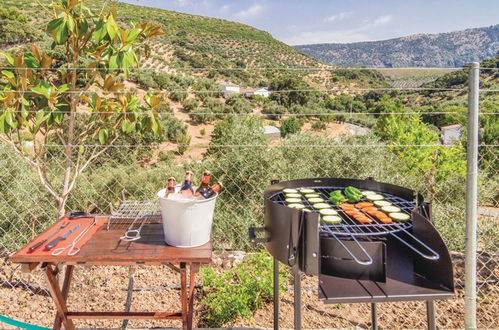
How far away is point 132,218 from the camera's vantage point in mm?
1701

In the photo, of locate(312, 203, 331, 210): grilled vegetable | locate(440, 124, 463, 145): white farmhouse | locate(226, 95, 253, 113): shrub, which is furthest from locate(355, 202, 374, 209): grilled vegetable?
locate(226, 95, 253, 113): shrub

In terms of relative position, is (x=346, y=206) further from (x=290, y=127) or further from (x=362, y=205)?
(x=290, y=127)

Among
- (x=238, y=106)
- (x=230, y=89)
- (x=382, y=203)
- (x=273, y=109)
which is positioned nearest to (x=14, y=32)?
(x=230, y=89)

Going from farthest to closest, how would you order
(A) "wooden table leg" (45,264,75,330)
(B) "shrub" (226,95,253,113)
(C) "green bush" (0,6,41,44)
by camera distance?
(C) "green bush" (0,6,41,44)
(B) "shrub" (226,95,253,113)
(A) "wooden table leg" (45,264,75,330)

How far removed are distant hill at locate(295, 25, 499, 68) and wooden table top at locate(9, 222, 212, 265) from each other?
49.6 metres

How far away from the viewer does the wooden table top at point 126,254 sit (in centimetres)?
127

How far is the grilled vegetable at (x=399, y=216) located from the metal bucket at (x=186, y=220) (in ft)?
2.25

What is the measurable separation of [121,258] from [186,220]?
26 cm

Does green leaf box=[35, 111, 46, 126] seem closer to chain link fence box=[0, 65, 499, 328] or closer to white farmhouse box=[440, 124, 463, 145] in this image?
chain link fence box=[0, 65, 499, 328]

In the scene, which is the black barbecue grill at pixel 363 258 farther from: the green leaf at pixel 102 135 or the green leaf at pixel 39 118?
the green leaf at pixel 39 118

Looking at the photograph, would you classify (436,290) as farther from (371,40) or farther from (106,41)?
(371,40)

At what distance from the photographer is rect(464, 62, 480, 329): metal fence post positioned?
1.39 m

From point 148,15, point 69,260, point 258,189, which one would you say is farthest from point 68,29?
point 148,15

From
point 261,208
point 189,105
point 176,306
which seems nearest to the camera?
point 176,306
